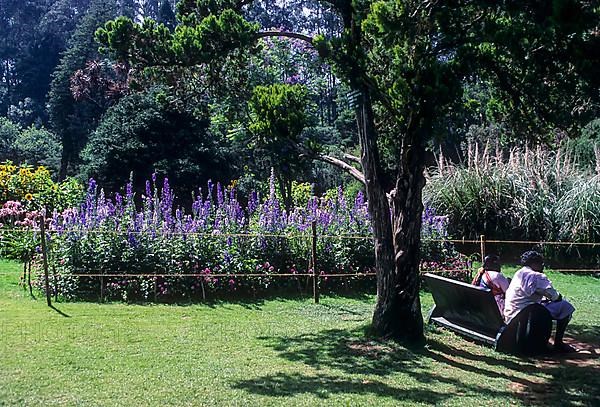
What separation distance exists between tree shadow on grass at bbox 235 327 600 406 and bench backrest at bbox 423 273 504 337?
286 mm

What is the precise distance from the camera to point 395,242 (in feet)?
29.2

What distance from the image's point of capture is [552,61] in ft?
25.5

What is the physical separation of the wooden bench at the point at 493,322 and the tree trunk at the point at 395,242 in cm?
58

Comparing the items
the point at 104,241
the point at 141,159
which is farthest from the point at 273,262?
the point at 141,159

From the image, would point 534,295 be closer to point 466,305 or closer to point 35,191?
point 466,305

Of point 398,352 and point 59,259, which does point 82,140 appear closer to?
point 59,259

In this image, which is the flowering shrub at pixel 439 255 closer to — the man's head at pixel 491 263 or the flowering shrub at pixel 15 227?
the man's head at pixel 491 263

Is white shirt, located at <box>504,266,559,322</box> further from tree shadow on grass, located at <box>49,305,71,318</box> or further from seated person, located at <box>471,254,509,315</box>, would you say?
tree shadow on grass, located at <box>49,305,71,318</box>

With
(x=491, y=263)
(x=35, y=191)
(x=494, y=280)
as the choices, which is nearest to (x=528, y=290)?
(x=494, y=280)

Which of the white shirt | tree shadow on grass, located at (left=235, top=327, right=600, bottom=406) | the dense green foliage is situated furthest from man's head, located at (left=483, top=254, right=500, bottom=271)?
the dense green foliage

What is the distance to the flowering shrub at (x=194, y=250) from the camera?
12.1m

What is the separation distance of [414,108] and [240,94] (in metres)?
3.41

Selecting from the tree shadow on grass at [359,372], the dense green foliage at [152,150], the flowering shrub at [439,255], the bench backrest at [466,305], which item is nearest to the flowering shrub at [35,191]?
the dense green foliage at [152,150]

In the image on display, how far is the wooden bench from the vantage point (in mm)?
8289
